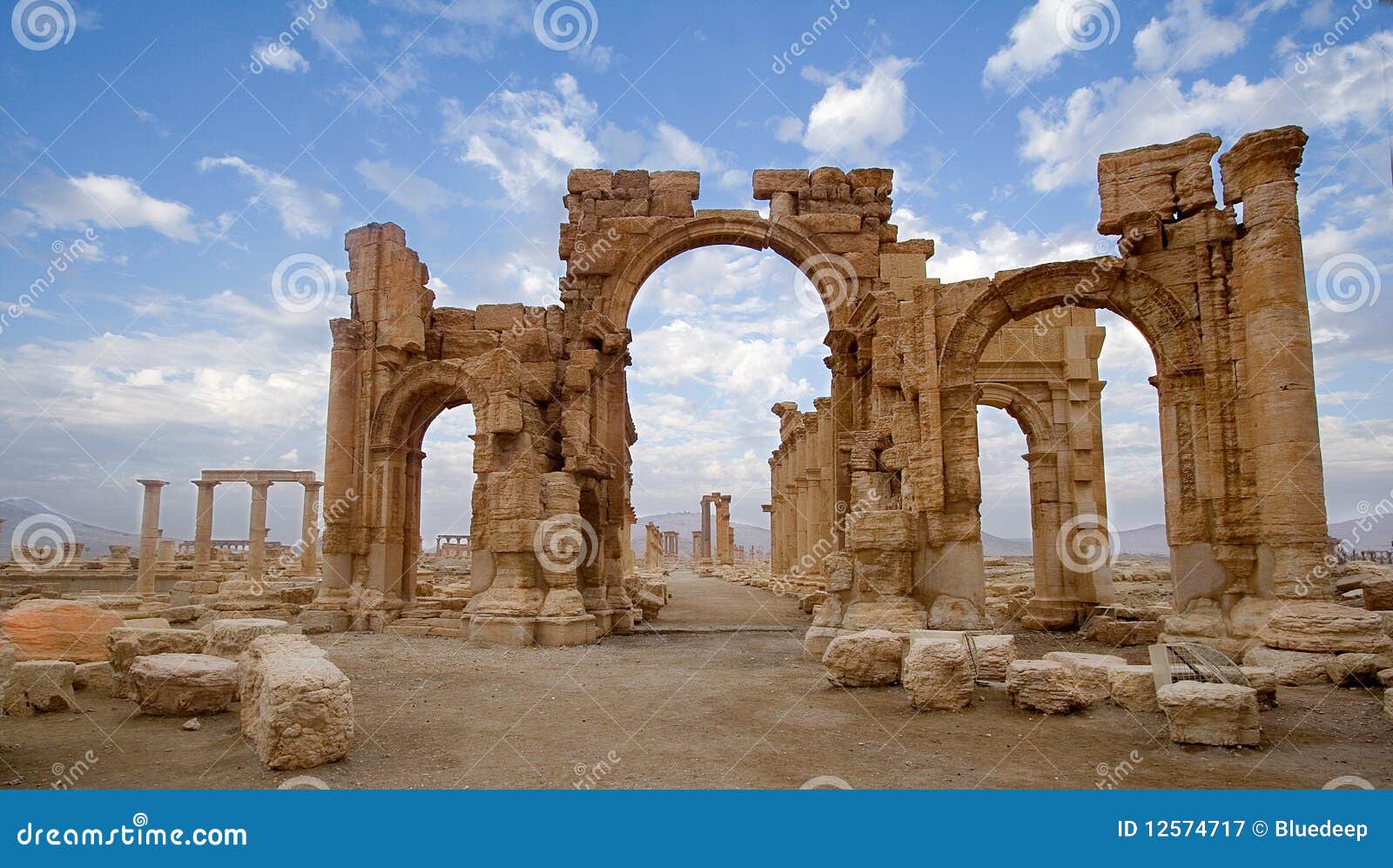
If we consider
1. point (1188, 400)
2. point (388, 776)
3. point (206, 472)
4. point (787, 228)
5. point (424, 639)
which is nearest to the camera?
point (388, 776)

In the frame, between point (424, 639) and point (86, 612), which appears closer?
point (86, 612)

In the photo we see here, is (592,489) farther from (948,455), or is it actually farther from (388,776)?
(388,776)

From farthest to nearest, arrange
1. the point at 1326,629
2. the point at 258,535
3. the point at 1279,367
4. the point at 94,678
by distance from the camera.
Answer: the point at 258,535 → the point at 1279,367 → the point at 1326,629 → the point at 94,678

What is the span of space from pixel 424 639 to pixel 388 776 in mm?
8544

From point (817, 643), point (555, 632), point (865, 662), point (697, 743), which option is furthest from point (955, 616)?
point (555, 632)

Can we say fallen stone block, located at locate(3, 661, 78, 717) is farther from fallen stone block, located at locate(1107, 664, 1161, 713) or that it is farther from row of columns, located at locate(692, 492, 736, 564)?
row of columns, located at locate(692, 492, 736, 564)

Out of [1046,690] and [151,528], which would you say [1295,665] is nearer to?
[1046,690]

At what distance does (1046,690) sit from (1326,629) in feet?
13.1

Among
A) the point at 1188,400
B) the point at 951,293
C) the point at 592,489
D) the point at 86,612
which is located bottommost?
the point at 86,612

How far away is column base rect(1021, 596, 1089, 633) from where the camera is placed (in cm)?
1464

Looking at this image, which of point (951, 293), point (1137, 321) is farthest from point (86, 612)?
point (1137, 321)

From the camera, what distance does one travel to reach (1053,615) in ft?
48.6

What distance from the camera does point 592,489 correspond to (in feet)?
46.9

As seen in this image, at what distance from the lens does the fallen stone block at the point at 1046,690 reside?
6.22 metres
